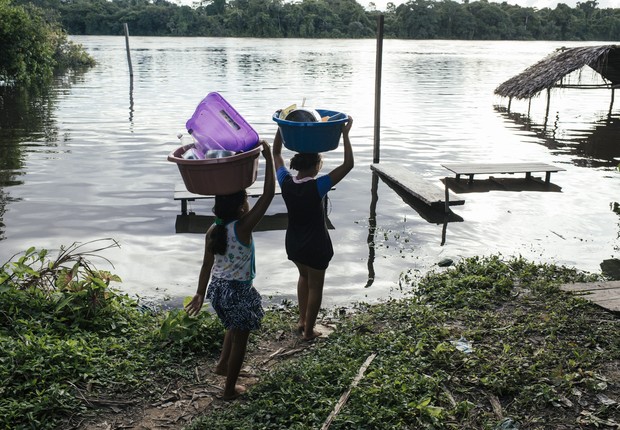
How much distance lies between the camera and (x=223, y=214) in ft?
13.0

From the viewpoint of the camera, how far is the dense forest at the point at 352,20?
95.2 metres

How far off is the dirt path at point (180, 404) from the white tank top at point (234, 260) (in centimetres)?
83

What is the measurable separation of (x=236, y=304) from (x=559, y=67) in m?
19.6

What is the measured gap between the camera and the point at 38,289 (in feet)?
17.8

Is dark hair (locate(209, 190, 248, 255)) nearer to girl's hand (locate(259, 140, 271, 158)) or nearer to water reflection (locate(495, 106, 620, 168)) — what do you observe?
girl's hand (locate(259, 140, 271, 158))

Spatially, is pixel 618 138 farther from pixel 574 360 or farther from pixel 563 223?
pixel 574 360

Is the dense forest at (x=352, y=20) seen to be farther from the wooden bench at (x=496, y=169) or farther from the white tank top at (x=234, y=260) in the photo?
the white tank top at (x=234, y=260)

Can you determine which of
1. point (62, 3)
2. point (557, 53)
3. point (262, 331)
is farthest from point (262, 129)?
point (62, 3)

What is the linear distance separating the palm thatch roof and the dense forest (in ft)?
249

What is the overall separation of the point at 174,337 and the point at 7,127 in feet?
48.4

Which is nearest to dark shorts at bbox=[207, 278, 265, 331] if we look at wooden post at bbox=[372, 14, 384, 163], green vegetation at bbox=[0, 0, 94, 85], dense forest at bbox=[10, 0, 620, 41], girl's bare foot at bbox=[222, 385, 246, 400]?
girl's bare foot at bbox=[222, 385, 246, 400]

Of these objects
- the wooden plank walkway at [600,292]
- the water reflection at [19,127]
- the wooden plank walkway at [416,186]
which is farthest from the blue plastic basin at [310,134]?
the water reflection at [19,127]

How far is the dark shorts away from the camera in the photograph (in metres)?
4.04

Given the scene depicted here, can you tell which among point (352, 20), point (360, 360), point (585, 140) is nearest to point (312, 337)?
point (360, 360)
